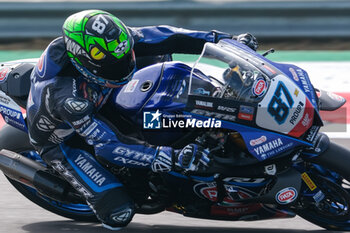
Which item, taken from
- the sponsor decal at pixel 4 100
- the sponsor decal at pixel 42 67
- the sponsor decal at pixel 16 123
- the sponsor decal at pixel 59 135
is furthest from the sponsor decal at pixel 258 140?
the sponsor decal at pixel 4 100

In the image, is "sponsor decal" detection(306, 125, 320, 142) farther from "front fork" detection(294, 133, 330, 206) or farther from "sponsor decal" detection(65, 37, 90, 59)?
"sponsor decal" detection(65, 37, 90, 59)

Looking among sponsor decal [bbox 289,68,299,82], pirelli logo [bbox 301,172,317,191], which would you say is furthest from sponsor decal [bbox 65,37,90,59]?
pirelli logo [bbox 301,172,317,191]

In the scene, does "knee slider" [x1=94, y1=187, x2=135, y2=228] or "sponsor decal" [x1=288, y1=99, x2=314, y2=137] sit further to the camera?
"knee slider" [x1=94, y1=187, x2=135, y2=228]

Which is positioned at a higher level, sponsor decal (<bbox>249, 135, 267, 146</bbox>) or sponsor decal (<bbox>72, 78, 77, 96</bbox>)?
sponsor decal (<bbox>72, 78, 77, 96</bbox>)

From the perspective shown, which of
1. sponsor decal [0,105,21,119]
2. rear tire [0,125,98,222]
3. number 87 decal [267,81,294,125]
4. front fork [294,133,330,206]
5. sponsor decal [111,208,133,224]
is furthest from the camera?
rear tire [0,125,98,222]

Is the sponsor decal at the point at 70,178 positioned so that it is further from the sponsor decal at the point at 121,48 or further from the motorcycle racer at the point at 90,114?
the sponsor decal at the point at 121,48

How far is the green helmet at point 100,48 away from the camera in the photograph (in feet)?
12.9

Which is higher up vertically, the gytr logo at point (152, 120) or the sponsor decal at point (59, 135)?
the gytr logo at point (152, 120)

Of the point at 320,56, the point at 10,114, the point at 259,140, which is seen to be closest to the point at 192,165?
the point at 259,140

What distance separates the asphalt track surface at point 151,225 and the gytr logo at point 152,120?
0.85 metres

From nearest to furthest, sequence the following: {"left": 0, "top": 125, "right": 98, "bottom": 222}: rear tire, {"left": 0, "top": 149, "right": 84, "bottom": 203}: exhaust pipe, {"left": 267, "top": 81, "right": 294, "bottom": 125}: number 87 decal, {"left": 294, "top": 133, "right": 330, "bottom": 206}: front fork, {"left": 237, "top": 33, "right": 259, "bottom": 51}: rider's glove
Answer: {"left": 267, "top": 81, "right": 294, "bottom": 125}: number 87 decal → {"left": 294, "top": 133, "right": 330, "bottom": 206}: front fork → {"left": 237, "top": 33, "right": 259, "bottom": 51}: rider's glove → {"left": 0, "top": 149, "right": 84, "bottom": 203}: exhaust pipe → {"left": 0, "top": 125, "right": 98, "bottom": 222}: rear tire

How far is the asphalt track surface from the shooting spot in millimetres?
4566

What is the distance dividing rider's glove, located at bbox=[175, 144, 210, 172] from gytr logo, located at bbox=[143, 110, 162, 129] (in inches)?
11.2

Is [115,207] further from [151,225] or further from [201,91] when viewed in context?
[201,91]
